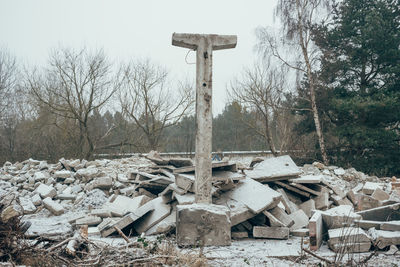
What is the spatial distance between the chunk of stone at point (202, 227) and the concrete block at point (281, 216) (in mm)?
1108

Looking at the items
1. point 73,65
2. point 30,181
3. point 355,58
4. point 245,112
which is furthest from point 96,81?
point 355,58

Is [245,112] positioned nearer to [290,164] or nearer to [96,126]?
[96,126]

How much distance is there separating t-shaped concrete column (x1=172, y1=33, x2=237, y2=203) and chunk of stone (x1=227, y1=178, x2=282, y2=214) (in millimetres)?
608

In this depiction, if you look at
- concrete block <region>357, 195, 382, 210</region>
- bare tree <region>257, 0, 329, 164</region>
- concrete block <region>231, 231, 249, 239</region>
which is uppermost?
bare tree <region>257, 0, 329, 164</region>

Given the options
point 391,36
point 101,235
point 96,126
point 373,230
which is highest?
point 391,36

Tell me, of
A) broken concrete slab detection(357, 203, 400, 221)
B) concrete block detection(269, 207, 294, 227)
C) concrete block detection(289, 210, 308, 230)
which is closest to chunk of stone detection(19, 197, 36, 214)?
concrete block detection(269, 207, 294, 227)

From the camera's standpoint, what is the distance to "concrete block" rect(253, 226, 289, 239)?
4934 mm

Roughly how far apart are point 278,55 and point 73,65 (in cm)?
1216

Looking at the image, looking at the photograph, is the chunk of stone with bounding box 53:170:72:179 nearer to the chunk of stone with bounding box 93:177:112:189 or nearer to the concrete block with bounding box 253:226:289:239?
the chunk of stone with bounding box 93:177:112:189

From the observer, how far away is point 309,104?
16.8 m

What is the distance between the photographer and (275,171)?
669 cm

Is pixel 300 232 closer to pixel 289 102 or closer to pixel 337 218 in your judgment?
pixel 337 218

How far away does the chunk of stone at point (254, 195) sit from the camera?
5094 mm

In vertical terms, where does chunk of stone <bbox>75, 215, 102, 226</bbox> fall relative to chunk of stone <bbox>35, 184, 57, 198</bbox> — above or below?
below
